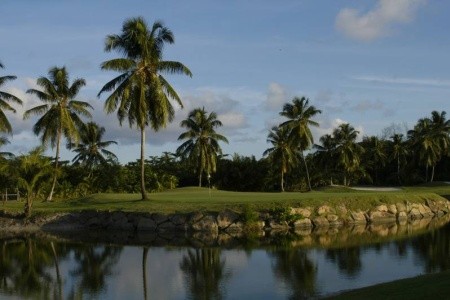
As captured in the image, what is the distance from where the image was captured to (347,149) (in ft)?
270

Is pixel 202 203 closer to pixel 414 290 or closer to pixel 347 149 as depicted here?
pixel 414 290

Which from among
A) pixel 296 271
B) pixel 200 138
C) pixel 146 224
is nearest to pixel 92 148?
pixel 200 138

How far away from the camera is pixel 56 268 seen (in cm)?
2377

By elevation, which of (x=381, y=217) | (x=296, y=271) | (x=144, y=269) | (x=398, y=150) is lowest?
(x=144, y=269)

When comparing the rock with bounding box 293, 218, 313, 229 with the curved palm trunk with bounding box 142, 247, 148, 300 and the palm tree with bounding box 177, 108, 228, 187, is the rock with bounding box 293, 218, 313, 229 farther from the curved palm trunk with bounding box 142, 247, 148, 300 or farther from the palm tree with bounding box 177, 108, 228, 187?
the palm tree with bounding box 177, 108, 228, 187

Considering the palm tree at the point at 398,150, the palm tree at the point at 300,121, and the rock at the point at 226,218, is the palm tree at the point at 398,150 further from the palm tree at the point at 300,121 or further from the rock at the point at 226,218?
the rock at the point at 226,218

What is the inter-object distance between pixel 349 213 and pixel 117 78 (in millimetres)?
20855

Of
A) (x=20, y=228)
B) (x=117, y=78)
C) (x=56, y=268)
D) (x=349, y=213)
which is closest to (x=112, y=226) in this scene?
(x=20, y=228)

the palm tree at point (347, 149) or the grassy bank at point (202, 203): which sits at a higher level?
the palm tree at point (347, 149)

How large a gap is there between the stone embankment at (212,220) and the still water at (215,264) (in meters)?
2.74

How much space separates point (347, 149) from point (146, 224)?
5101cm

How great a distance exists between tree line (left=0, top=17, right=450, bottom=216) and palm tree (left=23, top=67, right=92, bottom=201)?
9 cm

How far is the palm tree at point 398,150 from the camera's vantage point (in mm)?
91000

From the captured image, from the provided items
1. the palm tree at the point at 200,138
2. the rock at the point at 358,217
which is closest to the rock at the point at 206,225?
the rock at the point at 358,217
